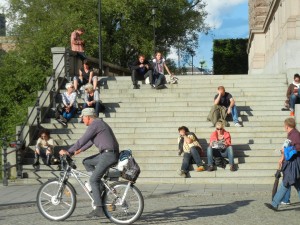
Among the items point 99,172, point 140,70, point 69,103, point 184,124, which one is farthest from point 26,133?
point 99,172

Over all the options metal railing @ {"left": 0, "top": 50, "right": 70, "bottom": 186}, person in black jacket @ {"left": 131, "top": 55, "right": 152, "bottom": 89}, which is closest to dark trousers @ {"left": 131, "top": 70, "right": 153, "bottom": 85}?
person in black jacket @ {"left": 131, "top": 55, "right": 152, "bottom": 89}

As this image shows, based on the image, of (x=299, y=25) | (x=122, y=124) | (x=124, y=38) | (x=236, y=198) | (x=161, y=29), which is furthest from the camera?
(x=161, y=29)

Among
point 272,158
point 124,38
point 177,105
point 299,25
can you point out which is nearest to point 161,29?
point 124,38

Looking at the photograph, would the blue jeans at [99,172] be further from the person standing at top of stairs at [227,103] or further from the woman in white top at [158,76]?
the woman in white top at [158,76]

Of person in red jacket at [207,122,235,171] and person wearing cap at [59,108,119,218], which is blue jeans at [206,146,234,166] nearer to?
person in red jacket at [207,122,235,171]

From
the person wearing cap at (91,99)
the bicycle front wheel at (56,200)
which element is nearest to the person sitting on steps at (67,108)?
the person wearing cap at (91,99)

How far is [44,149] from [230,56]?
4038cm

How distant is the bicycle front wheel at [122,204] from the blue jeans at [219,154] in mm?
5502

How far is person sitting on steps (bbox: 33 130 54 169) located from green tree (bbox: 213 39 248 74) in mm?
38763

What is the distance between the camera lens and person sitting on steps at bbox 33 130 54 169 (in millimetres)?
15813

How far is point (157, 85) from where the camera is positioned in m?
21.0

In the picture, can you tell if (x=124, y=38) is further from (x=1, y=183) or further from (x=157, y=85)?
(x=1, y=183)

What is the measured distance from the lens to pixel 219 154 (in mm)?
15117

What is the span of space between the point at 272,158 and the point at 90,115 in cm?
694
